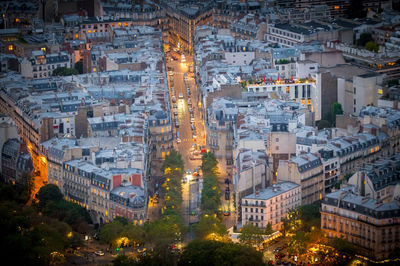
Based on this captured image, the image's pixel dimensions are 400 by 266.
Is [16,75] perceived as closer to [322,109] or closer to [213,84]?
[213,84]

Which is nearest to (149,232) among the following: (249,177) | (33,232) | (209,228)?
(209,228)

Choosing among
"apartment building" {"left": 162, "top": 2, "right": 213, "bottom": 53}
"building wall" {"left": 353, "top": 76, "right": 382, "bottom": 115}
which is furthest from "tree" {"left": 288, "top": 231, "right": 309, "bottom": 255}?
"apartment building" {"left": 162, "top": 2, "right": 213, "bottom": 53}

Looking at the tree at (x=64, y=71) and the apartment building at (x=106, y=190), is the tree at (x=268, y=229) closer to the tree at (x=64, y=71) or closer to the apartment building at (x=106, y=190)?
the apartment building at (x=106, y=190)

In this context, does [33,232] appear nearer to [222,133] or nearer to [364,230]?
[364,230]

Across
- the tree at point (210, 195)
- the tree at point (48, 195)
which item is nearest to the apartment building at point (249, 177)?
the tree at point (210, 195)

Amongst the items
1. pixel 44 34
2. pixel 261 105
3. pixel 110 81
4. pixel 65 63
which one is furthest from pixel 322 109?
pixel 44 34
